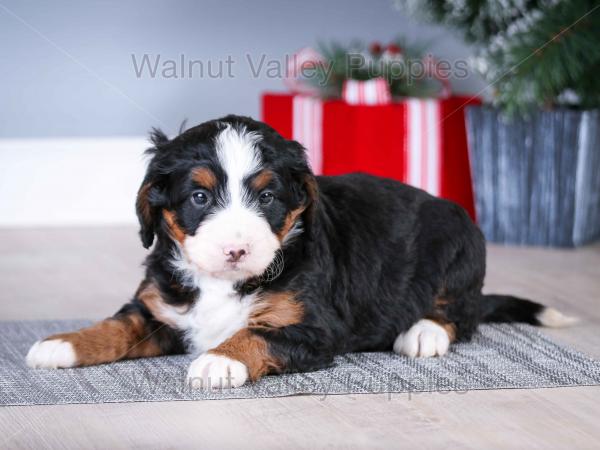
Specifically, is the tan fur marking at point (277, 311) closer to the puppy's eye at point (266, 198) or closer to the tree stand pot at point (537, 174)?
the puppy's eye at point (266, 198)

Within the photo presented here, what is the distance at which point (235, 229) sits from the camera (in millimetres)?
2213

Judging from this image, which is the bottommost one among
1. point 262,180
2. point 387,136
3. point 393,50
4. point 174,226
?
point 174,226

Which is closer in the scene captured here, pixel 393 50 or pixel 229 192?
pixel 229 192

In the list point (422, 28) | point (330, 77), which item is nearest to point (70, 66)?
point (330, 77)

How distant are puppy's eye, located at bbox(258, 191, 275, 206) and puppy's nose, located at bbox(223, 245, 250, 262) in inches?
6.7

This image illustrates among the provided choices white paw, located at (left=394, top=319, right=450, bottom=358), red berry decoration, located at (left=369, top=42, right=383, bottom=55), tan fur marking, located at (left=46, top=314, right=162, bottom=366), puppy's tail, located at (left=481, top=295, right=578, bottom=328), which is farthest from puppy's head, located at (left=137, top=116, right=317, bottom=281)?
red berry decoration, located at (left=369, top=42, right=383, bottom=55)

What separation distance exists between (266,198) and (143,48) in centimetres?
294

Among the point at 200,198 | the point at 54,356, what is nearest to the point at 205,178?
the point at 200,198

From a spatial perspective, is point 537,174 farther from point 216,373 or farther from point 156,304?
point 216,373

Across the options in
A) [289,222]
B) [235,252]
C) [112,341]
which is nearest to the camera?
[235,252]

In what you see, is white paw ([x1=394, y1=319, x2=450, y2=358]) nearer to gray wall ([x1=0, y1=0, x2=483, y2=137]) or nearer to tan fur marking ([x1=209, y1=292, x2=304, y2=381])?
tan fur marking ([x1=209, y1=292, x2=304, y2=381])

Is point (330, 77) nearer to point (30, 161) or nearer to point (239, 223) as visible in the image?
point (30, 161)

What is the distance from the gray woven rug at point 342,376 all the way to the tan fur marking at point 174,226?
13.8 inches

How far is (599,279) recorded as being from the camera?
3906 millimetres
